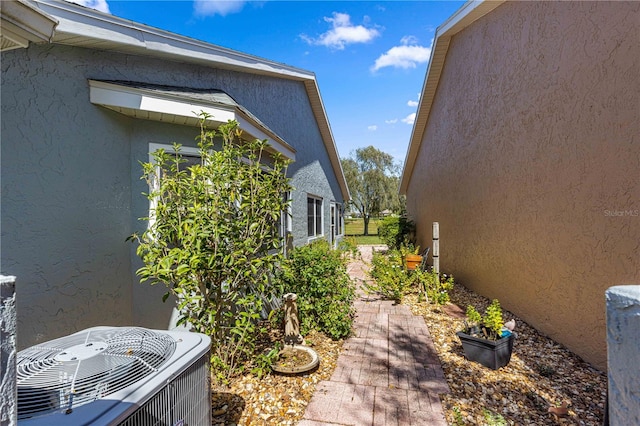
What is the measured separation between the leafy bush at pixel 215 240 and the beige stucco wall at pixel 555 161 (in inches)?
151

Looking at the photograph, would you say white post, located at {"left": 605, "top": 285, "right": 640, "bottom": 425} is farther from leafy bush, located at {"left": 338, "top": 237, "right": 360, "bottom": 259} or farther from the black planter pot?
leafy bush, located at {"left": 338, "top": 237, "right": 360, "bottom": 259}

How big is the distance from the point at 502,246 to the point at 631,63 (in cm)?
363

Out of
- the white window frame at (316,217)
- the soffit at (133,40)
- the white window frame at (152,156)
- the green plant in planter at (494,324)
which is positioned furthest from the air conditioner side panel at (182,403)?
the white window frame at (316,217)

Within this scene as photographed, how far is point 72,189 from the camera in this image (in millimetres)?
2930

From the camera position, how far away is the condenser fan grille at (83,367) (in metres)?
1.21

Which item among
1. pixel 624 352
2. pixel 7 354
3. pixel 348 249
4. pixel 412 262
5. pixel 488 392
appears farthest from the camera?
pixel 412 262

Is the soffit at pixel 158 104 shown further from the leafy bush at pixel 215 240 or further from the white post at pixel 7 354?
the white post at pixel 7 354

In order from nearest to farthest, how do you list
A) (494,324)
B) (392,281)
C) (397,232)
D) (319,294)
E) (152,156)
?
(152,156) → (494,324) → (319,294) → (392,281) → (397,232)

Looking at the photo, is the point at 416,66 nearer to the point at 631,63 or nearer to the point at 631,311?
the point at 631,63

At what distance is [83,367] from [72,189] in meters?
2.20

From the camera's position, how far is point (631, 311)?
38.8 inches

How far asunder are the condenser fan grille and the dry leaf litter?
1.59 metres

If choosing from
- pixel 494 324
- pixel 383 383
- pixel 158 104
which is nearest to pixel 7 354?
pixel 158 104
